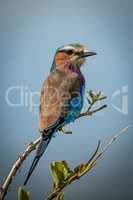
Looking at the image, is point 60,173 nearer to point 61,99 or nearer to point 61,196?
point 61,196

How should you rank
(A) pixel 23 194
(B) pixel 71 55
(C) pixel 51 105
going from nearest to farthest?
(A) pixel 23 194 < (C) pixel 51 105 < (B) pixel 71 55

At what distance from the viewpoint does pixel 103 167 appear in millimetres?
2029

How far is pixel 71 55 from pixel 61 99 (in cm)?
14

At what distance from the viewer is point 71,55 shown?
761 millimetres

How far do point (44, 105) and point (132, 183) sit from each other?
5.83 feet

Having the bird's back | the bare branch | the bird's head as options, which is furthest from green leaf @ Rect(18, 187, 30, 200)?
the bird's head

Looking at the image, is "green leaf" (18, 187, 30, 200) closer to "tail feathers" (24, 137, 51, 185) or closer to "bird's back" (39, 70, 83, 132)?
"tail feathers" (24, 137, 51, 185)

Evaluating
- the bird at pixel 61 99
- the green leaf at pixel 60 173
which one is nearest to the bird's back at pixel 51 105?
the bird at pixel 61 99

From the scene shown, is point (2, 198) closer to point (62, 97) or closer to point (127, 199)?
point (62, 97)

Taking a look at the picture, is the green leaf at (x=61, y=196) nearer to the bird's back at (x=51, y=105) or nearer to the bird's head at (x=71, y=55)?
the bird's back at (x=51, y=105)

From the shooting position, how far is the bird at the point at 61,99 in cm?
56

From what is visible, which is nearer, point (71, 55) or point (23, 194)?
point (23, 194)

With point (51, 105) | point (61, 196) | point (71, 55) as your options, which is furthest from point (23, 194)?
point (71, 55)


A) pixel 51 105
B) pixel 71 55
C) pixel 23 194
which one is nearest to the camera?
pixel 23 194
